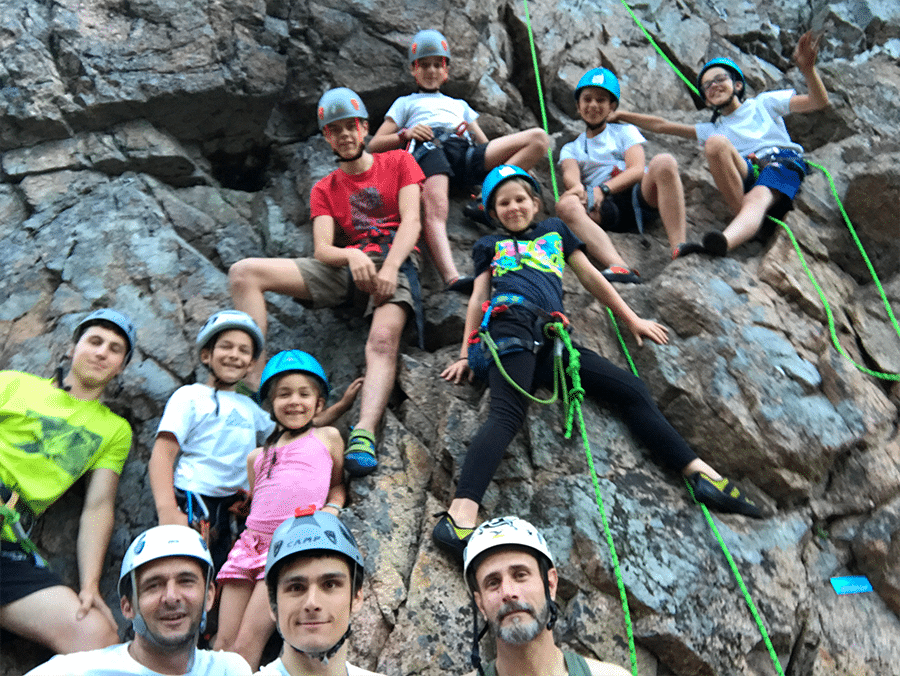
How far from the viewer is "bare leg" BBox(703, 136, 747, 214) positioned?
641 cm

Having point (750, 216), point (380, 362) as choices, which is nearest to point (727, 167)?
point (750, 216)

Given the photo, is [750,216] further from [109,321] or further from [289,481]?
[109,321]

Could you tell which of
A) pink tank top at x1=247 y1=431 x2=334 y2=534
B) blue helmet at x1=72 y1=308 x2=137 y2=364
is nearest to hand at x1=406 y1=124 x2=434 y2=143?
blue helmet at x1=72 y1=308 x2=137 y2=364

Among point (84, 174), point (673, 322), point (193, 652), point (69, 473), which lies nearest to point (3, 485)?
point (69, 473)

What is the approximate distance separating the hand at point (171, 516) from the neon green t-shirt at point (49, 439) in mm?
667

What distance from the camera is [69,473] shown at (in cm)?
464

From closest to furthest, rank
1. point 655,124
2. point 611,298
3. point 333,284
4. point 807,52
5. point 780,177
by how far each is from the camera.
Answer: point 611,298, point 333,284, point 780,177, point 807,52, point 655,124

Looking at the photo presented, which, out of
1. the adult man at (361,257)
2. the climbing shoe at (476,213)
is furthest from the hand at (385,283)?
the climbing shoe at (476,213)

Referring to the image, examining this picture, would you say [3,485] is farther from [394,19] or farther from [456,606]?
[394,19]

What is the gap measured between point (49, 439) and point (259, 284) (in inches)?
69.5

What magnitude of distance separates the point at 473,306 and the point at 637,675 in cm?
255

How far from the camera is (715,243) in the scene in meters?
5.97

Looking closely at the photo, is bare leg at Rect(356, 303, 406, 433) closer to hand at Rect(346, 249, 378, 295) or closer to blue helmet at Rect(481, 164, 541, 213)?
hand at Rect(346, 249, 378, 295)

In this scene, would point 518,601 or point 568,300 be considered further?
point 568,300
